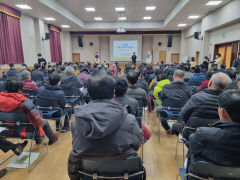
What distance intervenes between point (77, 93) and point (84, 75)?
1.45 meters

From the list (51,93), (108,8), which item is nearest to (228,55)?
(108,8)

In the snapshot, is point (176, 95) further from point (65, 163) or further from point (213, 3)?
point (213, 3)

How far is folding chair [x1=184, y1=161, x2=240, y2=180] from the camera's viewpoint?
1.05 m

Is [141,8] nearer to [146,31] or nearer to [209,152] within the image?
[146,31]

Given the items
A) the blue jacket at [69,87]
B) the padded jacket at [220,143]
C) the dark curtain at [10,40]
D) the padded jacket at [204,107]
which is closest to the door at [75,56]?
the dark curtain at [10,40]

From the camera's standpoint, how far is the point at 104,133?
0.92m

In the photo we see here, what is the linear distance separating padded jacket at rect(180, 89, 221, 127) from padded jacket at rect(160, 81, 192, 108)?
755 millimetres

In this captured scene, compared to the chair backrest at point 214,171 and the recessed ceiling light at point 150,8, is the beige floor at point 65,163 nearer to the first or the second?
the chair backrest at point 214,171

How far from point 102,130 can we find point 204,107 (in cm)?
133

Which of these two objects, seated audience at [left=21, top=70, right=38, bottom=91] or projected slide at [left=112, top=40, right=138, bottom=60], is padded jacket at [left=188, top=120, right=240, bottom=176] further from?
projected slide at [left=112, top=40, right=138, bottom=60]

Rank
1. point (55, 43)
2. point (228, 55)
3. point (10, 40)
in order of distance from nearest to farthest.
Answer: point (10, 40)
point (228, 55)
point (55, 43)

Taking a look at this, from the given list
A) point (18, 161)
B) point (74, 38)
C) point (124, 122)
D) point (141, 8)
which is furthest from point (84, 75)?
point (74, 38)

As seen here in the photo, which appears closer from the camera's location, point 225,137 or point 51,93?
point 225,137

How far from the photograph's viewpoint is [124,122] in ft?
3.44
